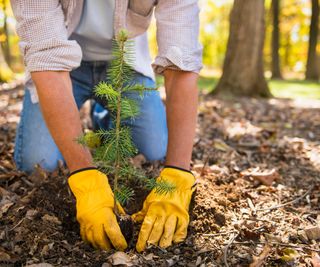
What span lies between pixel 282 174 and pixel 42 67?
5.10 feet

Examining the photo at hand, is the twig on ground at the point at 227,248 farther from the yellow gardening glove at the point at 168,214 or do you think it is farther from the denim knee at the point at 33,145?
the denim knee at the point at 33,145

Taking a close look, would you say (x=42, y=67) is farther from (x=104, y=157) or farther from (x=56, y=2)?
(x=104, y=157)

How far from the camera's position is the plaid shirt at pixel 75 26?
1.66 metres

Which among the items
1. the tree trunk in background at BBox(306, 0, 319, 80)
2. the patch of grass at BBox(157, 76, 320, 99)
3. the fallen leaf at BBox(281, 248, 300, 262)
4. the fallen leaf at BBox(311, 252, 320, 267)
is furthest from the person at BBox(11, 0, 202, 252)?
the tree trunk in background at BBox(306, 0, 319, 80)

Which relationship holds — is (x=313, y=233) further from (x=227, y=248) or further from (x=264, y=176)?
(x=264, y=176)

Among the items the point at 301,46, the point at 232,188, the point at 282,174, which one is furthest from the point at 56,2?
the point at 301,46

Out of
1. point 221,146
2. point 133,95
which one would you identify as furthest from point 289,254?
point 221,146

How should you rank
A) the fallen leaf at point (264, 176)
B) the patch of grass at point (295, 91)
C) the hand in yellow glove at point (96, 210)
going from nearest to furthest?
the hand in yellow glove at point (96, 210), the fallen leaf at point (264, 176), the patch of grass at point (295, 91)

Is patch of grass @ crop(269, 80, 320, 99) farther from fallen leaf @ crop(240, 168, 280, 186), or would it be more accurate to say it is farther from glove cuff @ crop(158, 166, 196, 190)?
glove cuff @ crop(158, 166, 196, 190)

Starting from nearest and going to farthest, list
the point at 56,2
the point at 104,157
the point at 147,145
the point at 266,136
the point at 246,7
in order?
1. the point at 104,157
2. the point at 56,2
3. the point at 147,145
4. the point at 266,136
5. the point at 246,7

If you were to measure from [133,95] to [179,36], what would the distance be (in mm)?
619

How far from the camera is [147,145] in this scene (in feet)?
8.68

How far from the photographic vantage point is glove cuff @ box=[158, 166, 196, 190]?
170cm

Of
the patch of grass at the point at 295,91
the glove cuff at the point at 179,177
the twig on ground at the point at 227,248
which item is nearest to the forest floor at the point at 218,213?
the twig on ground at the point at 227,248
